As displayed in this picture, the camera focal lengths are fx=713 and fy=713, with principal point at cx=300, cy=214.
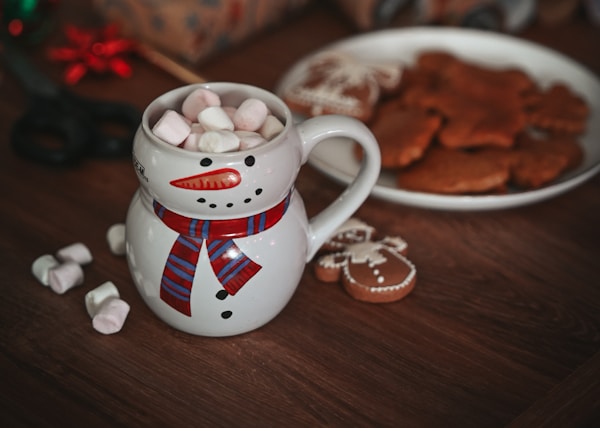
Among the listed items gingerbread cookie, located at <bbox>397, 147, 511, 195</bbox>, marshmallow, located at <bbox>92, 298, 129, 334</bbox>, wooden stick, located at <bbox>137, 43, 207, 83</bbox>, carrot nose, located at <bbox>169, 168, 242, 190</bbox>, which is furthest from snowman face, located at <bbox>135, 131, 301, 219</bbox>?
wooden stick, located at <bbox>137, 43, 207, 83</bbox>

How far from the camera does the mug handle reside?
0.64 m

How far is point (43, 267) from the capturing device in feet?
2.37

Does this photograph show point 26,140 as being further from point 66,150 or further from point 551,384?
point 551,384

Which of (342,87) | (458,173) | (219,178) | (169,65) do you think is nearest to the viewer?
(219,178)

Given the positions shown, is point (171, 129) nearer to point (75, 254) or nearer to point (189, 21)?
point (75, 254)

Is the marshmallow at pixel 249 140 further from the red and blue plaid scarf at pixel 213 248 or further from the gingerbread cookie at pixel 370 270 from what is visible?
the gingerbread cookie at pixel 370 270

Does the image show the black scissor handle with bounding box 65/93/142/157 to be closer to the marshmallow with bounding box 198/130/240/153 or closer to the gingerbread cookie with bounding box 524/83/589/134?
the marshmallow with bounding box 198/130/240/153

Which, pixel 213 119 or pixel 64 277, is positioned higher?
pixel 213 119

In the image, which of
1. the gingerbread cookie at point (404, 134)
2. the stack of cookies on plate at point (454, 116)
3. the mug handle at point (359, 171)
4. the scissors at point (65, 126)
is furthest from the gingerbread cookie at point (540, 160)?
the scissors at point (65, 126)

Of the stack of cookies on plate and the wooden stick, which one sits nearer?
the stack of cookies on plate

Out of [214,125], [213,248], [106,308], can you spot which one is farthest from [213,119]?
[106,308]

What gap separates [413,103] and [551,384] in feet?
1.50

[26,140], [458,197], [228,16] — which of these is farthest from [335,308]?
[228,16]

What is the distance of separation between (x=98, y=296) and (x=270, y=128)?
24 cm
